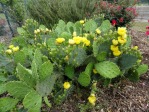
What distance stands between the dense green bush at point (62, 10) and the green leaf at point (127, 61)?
3.92 m

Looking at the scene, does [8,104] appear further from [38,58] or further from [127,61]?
[127,61]

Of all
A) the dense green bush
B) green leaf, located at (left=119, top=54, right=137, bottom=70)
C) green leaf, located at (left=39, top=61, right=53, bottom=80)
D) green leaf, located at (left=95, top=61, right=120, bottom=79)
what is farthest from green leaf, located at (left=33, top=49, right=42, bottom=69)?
the dense green bush

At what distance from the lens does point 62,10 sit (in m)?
7.34

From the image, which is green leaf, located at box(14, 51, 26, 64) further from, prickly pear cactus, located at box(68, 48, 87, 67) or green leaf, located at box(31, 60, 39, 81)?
prickly pear cactus, located at box(68, 48, 87, 67)

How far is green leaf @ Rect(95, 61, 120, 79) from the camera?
9.61ft

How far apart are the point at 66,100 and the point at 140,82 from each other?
102 centimetres

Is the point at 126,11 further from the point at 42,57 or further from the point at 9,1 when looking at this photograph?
the point at 9,1

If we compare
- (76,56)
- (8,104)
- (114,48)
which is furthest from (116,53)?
(8,104)

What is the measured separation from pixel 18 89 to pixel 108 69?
952 mm

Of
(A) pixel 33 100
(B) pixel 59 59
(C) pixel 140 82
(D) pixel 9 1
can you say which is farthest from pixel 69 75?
(D) pixel 9 1

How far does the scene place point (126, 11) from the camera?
7734 millimetres

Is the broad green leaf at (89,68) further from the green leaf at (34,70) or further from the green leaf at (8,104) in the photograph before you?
the green leaf at (8,104)

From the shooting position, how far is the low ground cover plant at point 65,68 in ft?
8.95

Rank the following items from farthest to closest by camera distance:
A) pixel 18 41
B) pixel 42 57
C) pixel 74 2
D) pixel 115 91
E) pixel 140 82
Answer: pixel 74 2 < pixel 18 41 < pixel 140 82 < pixel 115 91 < pixel 42 57
